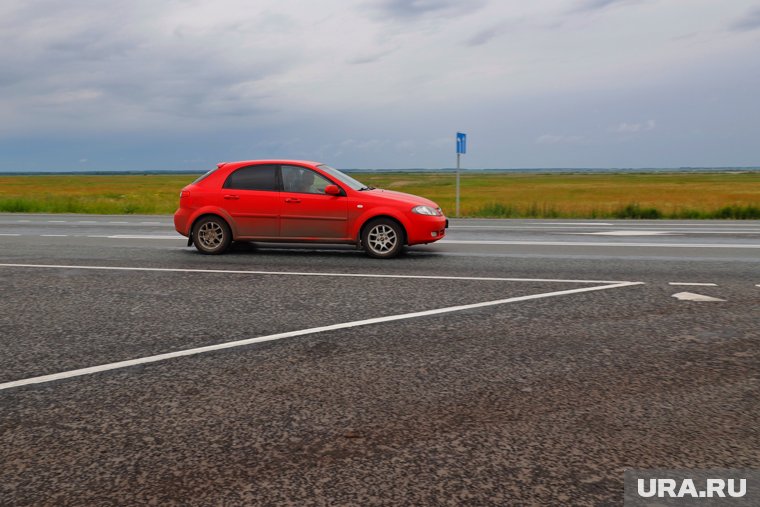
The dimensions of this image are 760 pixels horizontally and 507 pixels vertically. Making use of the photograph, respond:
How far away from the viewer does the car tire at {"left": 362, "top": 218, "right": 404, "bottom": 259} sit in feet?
34.9

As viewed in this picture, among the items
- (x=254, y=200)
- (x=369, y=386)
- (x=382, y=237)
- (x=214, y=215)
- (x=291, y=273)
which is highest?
(x=254, y=200)

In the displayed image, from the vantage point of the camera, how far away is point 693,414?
150 inches

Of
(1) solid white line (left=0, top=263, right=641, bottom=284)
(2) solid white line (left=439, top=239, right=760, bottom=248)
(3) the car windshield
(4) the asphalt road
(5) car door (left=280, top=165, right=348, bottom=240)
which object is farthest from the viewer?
(2) solid white line (left=439, top=239, right=760, bottom=248)

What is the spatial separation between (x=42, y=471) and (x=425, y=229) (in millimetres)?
7952

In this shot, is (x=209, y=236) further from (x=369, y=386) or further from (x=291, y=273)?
(x=369, y=386)

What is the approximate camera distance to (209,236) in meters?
11.2

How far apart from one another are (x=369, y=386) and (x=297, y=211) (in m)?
6.80

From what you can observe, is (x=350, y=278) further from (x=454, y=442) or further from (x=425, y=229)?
(x=454, y=442)

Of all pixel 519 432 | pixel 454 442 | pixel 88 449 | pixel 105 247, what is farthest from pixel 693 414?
pixel 105 247

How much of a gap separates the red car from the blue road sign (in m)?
10.7

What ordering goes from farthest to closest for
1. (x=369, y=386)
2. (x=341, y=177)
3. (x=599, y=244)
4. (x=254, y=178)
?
1. (x=599, y=244)
2. (x=341, y=177)
3. (x=254, y=178)
4. (x=369, y=386)

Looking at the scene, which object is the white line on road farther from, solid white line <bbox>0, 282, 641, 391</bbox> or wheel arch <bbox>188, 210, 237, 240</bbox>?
wheel arch <bbox>188, 210, 237, 240</bbox>

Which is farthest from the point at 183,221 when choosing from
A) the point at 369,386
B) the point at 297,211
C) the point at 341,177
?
the point at 369,386

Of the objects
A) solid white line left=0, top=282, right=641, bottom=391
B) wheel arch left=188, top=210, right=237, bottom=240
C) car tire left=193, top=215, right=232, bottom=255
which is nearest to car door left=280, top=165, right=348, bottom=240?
wheel arch left=188, top=210, right=237, bottom=240
